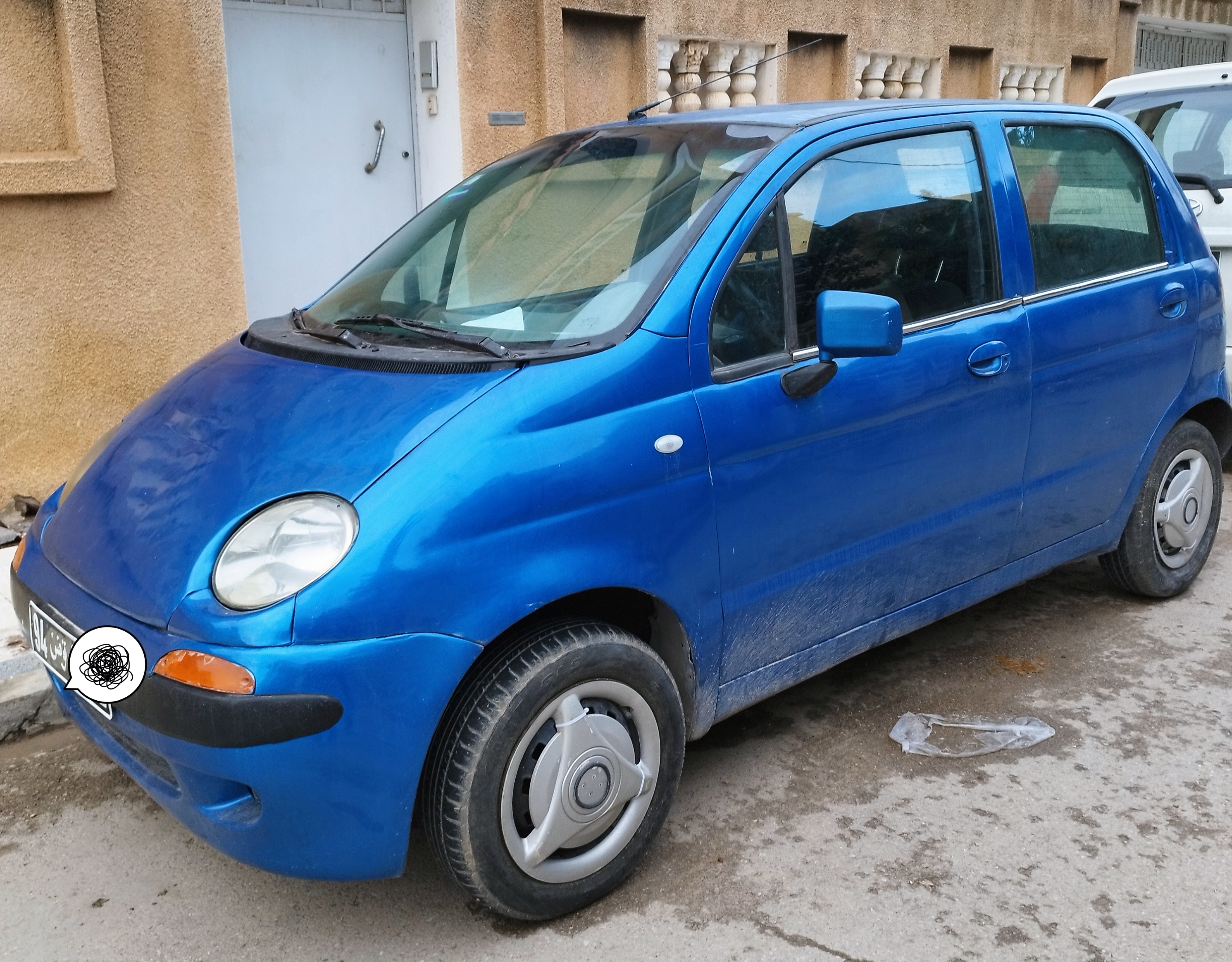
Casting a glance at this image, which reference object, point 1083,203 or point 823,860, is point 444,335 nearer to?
point 823,860

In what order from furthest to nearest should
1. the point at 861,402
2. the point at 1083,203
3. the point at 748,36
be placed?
1. the point at 748,36
2. the point at 1083,203
3. the point at 861,402

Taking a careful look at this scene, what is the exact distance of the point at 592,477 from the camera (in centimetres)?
262

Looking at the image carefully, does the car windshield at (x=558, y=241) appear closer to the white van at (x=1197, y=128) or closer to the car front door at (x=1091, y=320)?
the car front door at (x=1091, y=320)

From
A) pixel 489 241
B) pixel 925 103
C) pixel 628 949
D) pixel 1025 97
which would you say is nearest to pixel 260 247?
pixel 489 241

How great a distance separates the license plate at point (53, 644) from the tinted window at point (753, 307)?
155cm

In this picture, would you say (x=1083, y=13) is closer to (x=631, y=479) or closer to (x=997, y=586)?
(x=997, y=586)

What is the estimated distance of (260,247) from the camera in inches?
256

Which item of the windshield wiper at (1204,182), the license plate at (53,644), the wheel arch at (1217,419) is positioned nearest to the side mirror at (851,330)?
the license plate at (53,644)

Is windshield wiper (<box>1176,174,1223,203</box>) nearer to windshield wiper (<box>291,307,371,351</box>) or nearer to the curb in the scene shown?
windshield wiper (<box>291,307,371,351</box>)

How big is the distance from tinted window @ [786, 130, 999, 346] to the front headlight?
128 centimetres

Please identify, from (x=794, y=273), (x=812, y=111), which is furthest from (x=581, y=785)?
(x=812, y=111)

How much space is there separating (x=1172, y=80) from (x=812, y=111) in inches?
186

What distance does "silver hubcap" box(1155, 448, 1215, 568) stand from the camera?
14.3 ft

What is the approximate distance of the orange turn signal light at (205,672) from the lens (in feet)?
7.50
